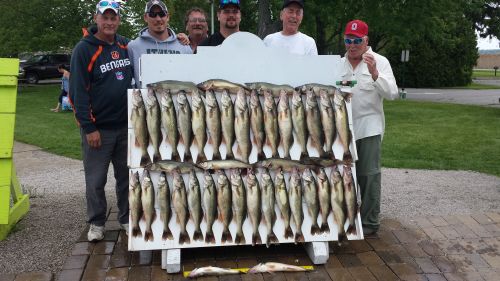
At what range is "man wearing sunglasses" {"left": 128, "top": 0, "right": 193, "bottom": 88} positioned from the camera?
445 cm

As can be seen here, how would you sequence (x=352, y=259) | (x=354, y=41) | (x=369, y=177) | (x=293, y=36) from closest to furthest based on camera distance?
(x=352, y=259), (x=354, y=41), (x=369, y=177), (x=293, y=36)

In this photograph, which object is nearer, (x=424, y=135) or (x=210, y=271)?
(x=210, y=271)

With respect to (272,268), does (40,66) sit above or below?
above

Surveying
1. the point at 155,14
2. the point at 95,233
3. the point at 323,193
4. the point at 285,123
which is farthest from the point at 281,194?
the point at 155,14

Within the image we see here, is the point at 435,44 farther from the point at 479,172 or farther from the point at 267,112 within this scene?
the point at 267,112

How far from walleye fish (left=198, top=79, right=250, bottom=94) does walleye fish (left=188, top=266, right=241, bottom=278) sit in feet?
4.88

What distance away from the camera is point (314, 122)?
155 inches

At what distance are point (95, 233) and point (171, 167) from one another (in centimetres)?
125

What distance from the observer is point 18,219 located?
4887 millimetres

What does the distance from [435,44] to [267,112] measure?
31.1 m

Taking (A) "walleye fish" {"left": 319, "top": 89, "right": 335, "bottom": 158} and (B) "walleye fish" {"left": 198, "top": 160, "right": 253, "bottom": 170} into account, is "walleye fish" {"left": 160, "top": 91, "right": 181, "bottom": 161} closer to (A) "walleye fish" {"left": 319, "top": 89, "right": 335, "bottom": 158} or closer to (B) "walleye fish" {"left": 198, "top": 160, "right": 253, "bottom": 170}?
(B) "walleye fish" {"left": 198, "top": 160, "right": 253, "bottom": 170}

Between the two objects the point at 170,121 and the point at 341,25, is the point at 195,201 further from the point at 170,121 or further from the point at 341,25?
the point at 341,25

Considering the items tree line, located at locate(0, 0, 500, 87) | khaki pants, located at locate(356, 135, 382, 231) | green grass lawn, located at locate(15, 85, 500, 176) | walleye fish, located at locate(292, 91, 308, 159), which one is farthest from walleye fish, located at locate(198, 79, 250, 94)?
tree line, located at locate(0, 0, 500, 87)

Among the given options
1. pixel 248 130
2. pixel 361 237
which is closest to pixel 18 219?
pixel 248 130
